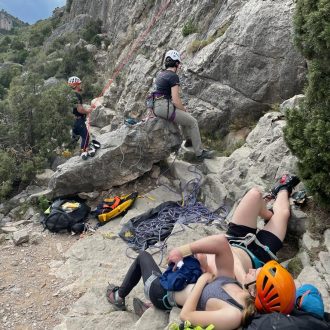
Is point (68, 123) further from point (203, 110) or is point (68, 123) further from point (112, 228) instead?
point (112, 228)

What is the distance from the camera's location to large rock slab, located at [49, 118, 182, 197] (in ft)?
32.5

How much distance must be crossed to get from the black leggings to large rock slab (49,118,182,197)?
4.33m

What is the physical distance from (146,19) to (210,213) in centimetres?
2068

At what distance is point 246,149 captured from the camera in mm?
9617

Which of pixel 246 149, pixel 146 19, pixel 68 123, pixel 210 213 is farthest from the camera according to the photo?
pixel 146 19

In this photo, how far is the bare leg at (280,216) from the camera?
20.0 ft

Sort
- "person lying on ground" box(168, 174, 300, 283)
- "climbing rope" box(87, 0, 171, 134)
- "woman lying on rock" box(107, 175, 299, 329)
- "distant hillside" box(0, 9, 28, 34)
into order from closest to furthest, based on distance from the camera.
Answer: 1. "woman lying on rock" box(107, 175, 299, 329)
2. "person lying on ground" box(168, 174, 300, 283)
3. "climbing rope" box(87, 0, 171, 134)
4. "distant hillside" box(0, 9, 28, 34)

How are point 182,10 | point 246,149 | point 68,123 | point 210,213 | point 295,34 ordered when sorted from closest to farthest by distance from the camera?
point 295,34 < point 210,213 < point 246,149 < point 68,123 < point 182,10

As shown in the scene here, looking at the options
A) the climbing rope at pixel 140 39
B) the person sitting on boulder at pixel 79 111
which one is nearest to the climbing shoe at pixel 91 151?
the person sitting on boulder at pixel 79 111

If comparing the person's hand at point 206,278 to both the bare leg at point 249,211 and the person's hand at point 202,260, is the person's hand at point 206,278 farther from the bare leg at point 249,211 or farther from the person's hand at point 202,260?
the bare leg at point 249,211

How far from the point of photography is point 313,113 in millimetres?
5711

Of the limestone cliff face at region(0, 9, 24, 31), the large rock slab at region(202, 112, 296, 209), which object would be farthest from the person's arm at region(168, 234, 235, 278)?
the limestone cliff face at region(0, 9, 24, 31)

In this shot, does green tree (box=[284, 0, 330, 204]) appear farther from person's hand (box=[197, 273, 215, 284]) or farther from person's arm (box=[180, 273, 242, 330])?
person's arm (box=[180, 273, 242, 330])

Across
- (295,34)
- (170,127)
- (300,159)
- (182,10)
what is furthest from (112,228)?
(182,10)
